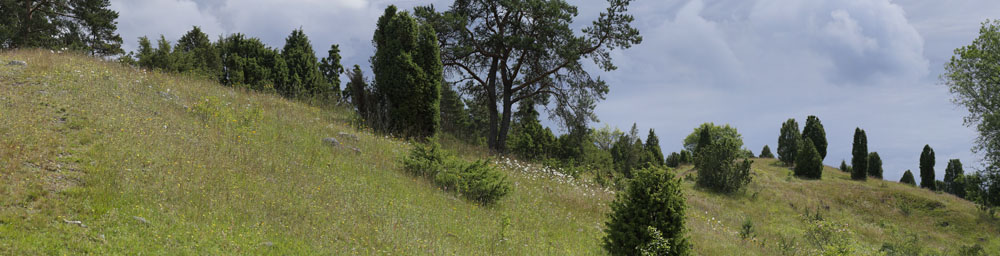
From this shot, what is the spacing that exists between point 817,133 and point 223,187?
Answer: 175 ft

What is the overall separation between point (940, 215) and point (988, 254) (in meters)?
7.38

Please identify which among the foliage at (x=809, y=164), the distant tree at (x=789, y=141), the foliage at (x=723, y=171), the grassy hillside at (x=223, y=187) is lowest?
the grassy hillside at (x=223, y=187)

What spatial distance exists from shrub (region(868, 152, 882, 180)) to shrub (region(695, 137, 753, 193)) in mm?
23224

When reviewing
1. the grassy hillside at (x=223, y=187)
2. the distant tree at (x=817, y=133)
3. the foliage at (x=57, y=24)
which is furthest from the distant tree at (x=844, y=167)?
the foliage at (x=57, y=24)

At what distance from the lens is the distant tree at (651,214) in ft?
23.9

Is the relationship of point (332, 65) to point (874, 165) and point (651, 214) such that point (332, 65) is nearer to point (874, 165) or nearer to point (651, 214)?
point (651, 214)

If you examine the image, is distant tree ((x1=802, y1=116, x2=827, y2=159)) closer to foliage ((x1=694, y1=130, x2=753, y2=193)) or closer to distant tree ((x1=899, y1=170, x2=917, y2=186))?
distant tree ((x1=899, y1=170, x2=917, y2=186))

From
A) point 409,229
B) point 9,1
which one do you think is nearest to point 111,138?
point 409,229

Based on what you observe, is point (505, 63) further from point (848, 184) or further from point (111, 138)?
point (848, 184)

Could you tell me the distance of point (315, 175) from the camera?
29.0 feet

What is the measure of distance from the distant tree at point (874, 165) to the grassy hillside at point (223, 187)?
104ft

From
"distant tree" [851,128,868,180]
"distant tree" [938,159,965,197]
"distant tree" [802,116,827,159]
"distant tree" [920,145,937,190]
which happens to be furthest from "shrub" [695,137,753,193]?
"distant tree" [938,159,965,197]

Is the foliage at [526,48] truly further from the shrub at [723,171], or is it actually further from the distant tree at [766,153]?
the distant tree at [766,153]

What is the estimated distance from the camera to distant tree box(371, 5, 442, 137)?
16.7 meters
